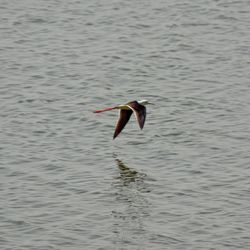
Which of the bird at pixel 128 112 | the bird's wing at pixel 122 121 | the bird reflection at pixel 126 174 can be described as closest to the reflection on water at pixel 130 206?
the bird reflection at pixel 126 174

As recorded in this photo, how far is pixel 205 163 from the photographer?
23.4 m

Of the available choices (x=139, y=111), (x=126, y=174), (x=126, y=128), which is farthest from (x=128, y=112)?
(x=126, y=174)

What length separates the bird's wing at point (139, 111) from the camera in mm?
23281

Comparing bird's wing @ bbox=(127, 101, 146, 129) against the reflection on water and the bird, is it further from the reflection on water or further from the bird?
the reflection on water

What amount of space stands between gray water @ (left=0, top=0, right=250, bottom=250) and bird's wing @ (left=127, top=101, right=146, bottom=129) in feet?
3.64

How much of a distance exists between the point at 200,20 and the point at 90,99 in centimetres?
957

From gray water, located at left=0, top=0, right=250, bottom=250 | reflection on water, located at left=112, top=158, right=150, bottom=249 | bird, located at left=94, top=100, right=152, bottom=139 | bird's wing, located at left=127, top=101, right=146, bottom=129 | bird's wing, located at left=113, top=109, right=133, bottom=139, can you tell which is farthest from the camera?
bird's wing, located at left=113, top=109, right=133, bottom=139

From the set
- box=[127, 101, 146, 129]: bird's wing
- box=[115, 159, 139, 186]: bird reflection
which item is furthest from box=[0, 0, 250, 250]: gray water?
box=[127, 101, 146, 129]: bird's wing

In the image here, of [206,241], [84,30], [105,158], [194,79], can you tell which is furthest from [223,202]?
[84,30]

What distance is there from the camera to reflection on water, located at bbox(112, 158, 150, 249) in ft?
63.2

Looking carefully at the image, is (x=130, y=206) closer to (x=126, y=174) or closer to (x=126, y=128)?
(x=126, y=174)

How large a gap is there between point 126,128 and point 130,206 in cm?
572

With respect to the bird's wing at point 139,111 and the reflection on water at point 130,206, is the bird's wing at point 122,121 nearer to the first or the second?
the bird's wing at point 139,111

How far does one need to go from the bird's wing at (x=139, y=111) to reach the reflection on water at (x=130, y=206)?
125 centimetres
